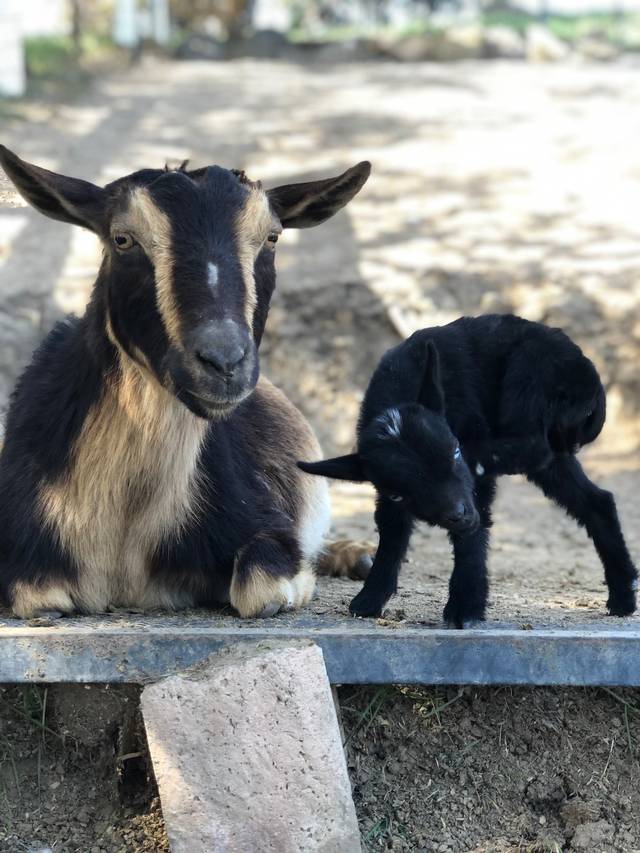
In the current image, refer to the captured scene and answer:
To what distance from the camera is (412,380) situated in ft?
14.1

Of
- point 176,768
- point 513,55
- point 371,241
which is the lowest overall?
point 513,55

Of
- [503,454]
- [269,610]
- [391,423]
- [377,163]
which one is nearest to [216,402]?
[391,423]

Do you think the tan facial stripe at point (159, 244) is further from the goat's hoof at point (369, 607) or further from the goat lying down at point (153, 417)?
the goat's hoof at point (369, 607)

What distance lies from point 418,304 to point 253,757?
Answer: 6732mm

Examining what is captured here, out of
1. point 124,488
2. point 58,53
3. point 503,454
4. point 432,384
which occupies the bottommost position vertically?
point 58,53

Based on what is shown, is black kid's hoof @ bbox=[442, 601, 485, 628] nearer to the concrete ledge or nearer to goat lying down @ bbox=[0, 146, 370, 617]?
the concrete ledge

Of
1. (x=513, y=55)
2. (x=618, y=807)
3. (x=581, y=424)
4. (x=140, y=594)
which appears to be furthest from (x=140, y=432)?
(x=513, y=55)

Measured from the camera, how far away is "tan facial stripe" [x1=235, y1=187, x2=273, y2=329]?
4.12m

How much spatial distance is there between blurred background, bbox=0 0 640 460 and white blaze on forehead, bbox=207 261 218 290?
1.04 m

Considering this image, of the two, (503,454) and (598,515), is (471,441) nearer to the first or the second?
(503,454)

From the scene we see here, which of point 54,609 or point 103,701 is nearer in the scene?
point 103,701

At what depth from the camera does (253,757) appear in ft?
11.9

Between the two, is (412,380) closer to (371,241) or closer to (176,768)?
(176,768)

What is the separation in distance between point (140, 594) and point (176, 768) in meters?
1.05
